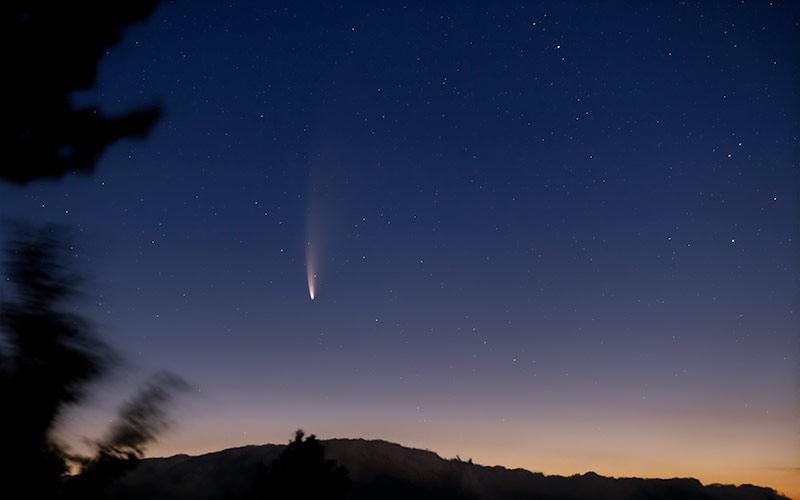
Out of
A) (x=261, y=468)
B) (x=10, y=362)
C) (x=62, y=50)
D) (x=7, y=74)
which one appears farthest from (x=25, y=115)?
(x=261, y=468)

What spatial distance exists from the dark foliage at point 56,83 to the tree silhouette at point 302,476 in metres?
1.87

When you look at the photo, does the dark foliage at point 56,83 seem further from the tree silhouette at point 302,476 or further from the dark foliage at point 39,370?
the tree silhouette at point 302,476

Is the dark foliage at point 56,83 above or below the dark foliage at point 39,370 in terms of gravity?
above

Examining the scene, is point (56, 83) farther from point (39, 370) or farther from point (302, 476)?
point (302, 476)

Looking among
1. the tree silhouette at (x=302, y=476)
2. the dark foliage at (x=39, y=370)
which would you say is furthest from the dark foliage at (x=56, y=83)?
the tree silhouette at (x=302, y=476)

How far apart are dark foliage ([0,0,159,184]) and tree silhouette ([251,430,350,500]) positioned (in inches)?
73.7

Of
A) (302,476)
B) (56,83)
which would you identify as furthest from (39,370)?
(302,476)

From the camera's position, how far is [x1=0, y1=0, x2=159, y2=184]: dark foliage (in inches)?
79.3

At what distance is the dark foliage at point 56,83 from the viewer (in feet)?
6.61

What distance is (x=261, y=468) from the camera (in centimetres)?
425

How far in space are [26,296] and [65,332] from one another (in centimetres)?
15

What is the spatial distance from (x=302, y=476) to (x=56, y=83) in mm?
2522

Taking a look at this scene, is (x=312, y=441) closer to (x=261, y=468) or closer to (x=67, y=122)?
(x=261, y=468)

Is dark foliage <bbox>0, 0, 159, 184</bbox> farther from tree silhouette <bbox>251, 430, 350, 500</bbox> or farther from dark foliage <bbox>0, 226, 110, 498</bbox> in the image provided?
tree silhouette <bbox>251, 430, 350, 500</bbox>
